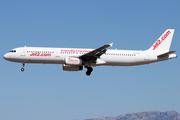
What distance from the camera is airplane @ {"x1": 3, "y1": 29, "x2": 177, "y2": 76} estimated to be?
152 ft

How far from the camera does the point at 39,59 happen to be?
152ft

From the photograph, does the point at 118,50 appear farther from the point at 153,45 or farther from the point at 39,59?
the point at 39,59

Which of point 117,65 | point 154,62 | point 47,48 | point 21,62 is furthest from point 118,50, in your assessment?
point 21,62

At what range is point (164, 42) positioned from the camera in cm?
5256

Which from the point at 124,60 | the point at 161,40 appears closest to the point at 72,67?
the point at 124,60

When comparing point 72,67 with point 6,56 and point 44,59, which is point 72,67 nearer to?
point 44,59

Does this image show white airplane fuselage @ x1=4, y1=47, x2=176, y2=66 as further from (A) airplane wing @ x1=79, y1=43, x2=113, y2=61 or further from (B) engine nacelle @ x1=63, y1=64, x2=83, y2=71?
(B) engine nacelle @ x1=63, y1=64, x2=83, y2=71

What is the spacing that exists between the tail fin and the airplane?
1211 millimetres

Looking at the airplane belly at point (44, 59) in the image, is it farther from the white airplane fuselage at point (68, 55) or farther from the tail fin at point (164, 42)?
the tail fin at point (164, 42)

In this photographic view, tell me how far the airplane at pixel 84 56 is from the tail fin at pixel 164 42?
1211 mm

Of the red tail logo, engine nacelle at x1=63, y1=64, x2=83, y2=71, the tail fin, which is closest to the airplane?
engine nacelle at x1=63, y1=64, x2=83, y2=71

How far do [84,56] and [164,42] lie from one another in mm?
15802

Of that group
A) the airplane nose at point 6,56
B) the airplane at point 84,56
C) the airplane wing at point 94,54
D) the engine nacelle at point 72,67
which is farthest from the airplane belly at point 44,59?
the airplane wing at point 94,54

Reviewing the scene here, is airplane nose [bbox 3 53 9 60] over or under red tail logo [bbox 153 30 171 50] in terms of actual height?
under
